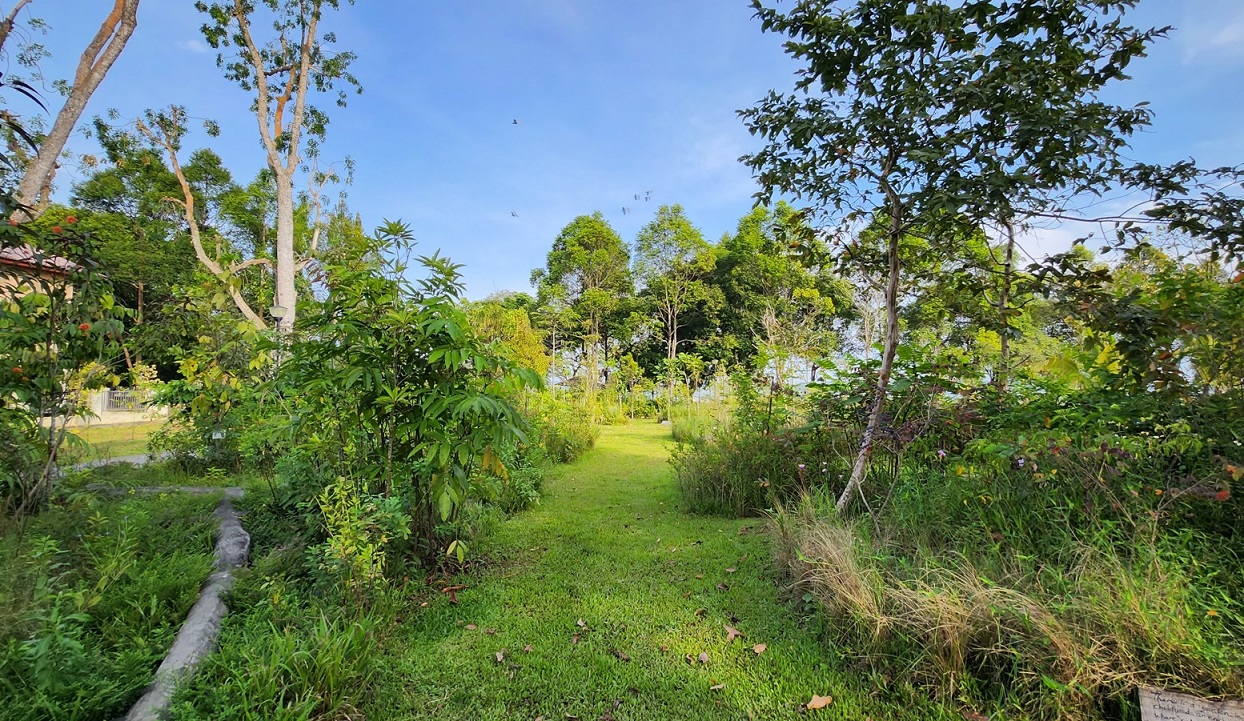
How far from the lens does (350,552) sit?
2293mm

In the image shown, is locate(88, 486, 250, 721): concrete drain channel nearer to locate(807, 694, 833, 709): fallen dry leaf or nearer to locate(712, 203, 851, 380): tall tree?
locate(807, 694, 833, 709): fallen dry leaf

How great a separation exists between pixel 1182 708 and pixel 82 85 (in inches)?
417

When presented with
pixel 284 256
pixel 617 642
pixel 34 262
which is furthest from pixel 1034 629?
pixel 284 256

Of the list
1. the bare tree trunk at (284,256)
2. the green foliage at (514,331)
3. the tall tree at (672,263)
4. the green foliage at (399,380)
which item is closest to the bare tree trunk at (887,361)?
the green foliage at (399,380)

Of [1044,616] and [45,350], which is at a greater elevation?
[45,350]

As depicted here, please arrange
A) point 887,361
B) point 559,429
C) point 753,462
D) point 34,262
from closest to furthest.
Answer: point 34,262
point 887,361
point 753,462
point 559,429

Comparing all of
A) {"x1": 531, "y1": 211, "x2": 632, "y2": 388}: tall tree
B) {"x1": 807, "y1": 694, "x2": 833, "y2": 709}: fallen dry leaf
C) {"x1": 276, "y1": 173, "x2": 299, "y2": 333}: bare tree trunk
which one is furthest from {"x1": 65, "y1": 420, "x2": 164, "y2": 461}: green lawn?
{"x1": 531, "y1": 211, "x2": 632, "y2": 388}: tall tree

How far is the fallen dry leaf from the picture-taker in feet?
6.40

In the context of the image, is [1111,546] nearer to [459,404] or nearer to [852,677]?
[852,677]

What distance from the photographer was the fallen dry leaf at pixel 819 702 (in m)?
1.95

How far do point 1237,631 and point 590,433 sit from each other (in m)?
7.48

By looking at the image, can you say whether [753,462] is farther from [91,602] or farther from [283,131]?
[283,131]

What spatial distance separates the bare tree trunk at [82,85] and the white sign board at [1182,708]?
9385 millimetres

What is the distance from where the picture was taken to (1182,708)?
5.07ft
